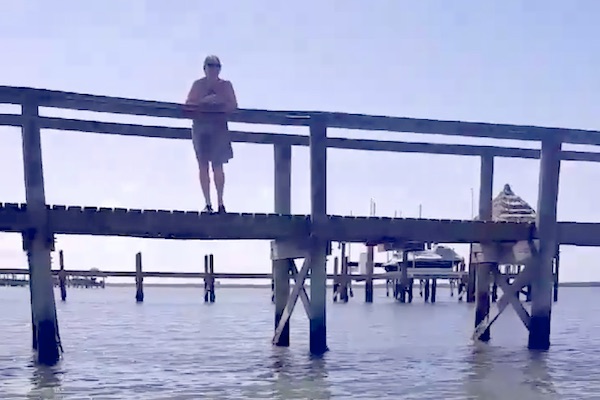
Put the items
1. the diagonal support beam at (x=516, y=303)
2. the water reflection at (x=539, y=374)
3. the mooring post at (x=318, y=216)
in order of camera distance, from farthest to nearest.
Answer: the diagonal support beam at (x=516, y=303), the mooring post at (x=318, y=216), the water reflection at (x=539, y=374)

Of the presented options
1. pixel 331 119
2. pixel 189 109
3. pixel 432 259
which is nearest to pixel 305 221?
pixel 331 119

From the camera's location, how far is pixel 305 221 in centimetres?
1097

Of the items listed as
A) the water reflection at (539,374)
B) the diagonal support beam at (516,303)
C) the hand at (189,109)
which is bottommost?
the water reflection at (539,374)

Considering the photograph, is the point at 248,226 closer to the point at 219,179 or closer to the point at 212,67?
the point at 219,179

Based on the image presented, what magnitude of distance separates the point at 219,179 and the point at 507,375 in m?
4.25

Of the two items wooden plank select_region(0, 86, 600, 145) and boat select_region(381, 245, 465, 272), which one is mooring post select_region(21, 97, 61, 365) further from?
boat select_region(381, 245, 465, 272)

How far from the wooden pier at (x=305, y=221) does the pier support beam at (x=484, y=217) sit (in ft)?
0.06

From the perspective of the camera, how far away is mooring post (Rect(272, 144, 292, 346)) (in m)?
11.7

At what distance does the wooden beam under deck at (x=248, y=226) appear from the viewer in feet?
31.8

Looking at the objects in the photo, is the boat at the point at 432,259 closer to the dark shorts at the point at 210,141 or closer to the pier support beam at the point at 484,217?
the pier support beam at the point at 484,217

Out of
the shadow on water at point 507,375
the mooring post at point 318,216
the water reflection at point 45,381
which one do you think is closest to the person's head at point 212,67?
the mooring post at point 318,216

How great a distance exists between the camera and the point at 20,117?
9398 millimetres

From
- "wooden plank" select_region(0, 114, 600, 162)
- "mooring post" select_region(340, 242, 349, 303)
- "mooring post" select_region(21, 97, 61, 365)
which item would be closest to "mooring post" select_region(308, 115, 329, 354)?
"wooden plank" select_region(0, 114, 600, 162)

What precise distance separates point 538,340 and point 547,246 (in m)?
1.50
